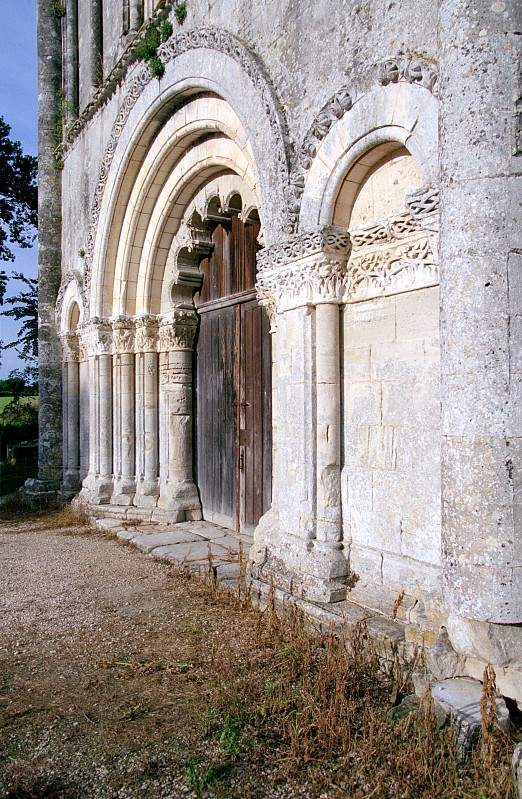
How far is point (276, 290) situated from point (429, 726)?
3054mm

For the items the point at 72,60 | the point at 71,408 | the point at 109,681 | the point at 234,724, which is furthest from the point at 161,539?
the point at 72,60

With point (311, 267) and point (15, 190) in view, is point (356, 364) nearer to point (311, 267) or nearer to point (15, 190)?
point (311, 267)

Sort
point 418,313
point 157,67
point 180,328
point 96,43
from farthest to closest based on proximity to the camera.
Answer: point 96,43
point 180,328
point 157,67
point 418,313

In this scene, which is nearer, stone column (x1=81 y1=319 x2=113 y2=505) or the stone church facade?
the stone church facade

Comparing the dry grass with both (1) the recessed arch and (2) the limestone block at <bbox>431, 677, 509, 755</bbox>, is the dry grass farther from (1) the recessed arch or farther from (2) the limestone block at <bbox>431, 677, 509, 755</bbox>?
(1) the recessed arch

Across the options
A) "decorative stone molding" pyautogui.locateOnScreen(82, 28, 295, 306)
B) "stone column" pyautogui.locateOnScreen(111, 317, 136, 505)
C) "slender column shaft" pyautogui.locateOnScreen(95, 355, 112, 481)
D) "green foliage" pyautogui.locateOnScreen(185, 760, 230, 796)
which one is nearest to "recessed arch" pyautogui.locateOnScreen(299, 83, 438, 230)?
"decorative stone molding" pyautogui.locateOnScreen(82, 28, 295, 306)

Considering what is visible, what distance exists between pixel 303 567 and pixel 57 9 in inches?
381

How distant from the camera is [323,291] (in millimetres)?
→ 4297

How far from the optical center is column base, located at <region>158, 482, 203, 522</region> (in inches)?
290

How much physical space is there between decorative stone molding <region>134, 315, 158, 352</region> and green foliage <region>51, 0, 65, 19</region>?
5565 mm

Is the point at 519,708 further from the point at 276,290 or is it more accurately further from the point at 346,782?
the point at 276,290

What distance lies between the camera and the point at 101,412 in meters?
8.23

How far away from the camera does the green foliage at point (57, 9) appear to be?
9773 millimetres

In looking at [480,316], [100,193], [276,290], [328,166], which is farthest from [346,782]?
[100,193]
